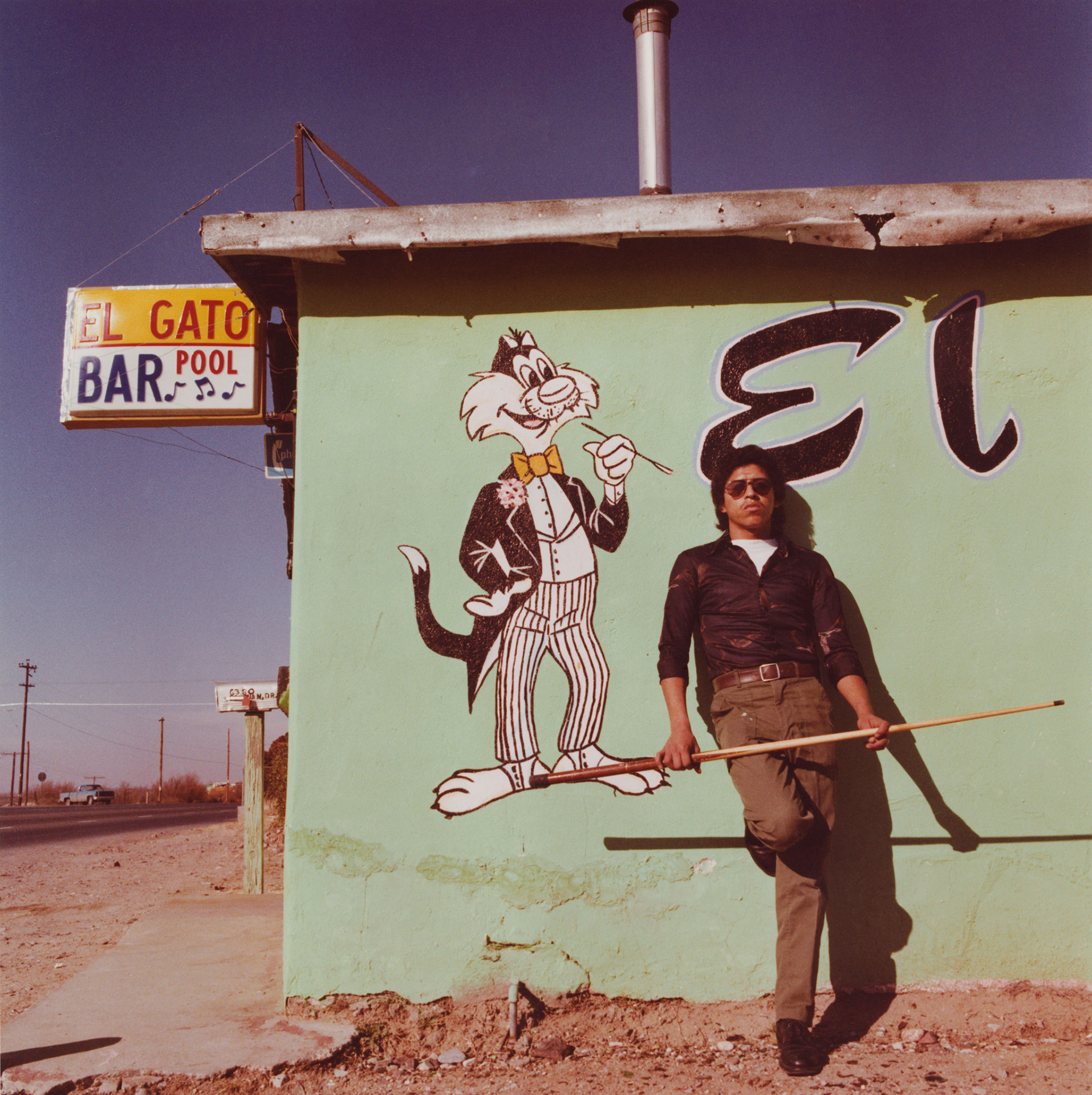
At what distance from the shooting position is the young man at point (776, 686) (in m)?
3.14

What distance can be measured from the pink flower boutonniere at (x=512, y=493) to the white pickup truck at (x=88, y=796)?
54.3 m

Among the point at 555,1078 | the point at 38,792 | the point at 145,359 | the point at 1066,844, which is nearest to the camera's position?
the point at 555,1078

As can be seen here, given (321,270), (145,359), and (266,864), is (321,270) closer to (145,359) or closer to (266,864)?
(145,359)

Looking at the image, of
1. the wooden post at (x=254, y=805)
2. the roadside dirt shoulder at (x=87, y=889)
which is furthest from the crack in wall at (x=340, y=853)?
the wooden post at (x=254, y=805)

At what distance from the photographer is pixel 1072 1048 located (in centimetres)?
326

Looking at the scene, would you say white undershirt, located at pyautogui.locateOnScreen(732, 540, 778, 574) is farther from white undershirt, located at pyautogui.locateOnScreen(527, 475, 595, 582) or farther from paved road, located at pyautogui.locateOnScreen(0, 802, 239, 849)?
paved road, located at pyautogui.locateOnScreen(0, 802, 239, 849)

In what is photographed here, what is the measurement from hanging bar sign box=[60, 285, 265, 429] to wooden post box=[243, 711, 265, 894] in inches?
126

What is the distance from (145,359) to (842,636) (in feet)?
→ 12.8

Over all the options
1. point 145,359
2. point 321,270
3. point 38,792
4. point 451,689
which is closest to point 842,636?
point 451,689

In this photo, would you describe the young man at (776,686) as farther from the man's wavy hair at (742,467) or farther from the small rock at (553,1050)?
the small rock at (553,1050)

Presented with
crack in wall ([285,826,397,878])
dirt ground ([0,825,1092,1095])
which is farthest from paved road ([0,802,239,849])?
dirt ground ([0,825,1092,1095])

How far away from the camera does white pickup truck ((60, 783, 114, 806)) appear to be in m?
51.7

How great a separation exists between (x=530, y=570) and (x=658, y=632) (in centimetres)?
60

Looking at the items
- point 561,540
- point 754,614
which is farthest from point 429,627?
point 754,614
